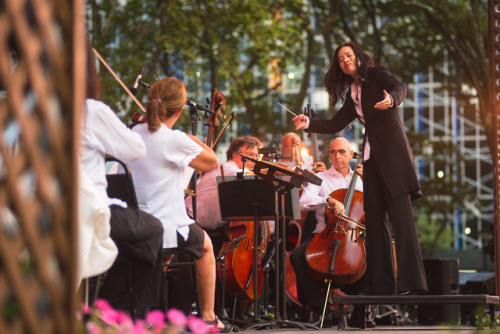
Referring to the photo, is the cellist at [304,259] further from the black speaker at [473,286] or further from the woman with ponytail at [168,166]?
the black speaker at [473,286]

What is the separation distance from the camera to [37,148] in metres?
1.71

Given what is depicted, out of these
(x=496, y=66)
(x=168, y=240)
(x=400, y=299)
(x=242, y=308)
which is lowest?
(x=242, y=308)

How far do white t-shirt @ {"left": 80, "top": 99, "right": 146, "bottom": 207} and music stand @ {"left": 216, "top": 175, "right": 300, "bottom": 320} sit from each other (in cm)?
190

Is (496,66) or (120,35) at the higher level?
(120,35)

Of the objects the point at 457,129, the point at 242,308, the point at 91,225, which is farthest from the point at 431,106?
the point at 91,225

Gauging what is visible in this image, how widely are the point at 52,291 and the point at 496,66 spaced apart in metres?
5.62

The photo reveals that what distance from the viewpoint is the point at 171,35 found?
1808cm

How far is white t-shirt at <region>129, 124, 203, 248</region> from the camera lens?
15.1 ft

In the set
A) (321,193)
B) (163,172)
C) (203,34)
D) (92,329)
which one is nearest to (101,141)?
(163,172)

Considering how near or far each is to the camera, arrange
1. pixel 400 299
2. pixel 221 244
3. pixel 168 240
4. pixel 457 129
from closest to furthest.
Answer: pixel 168 240 → pixel 400 299 → pixel 221 244 → pixel 457 129

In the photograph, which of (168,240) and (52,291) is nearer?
(52,291)

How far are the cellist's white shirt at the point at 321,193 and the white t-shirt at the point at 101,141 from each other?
335 cm

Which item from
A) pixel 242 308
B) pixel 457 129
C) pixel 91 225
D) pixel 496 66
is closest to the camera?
pixel 91 225

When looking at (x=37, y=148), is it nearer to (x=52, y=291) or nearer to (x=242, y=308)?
(x=52, y=291)
